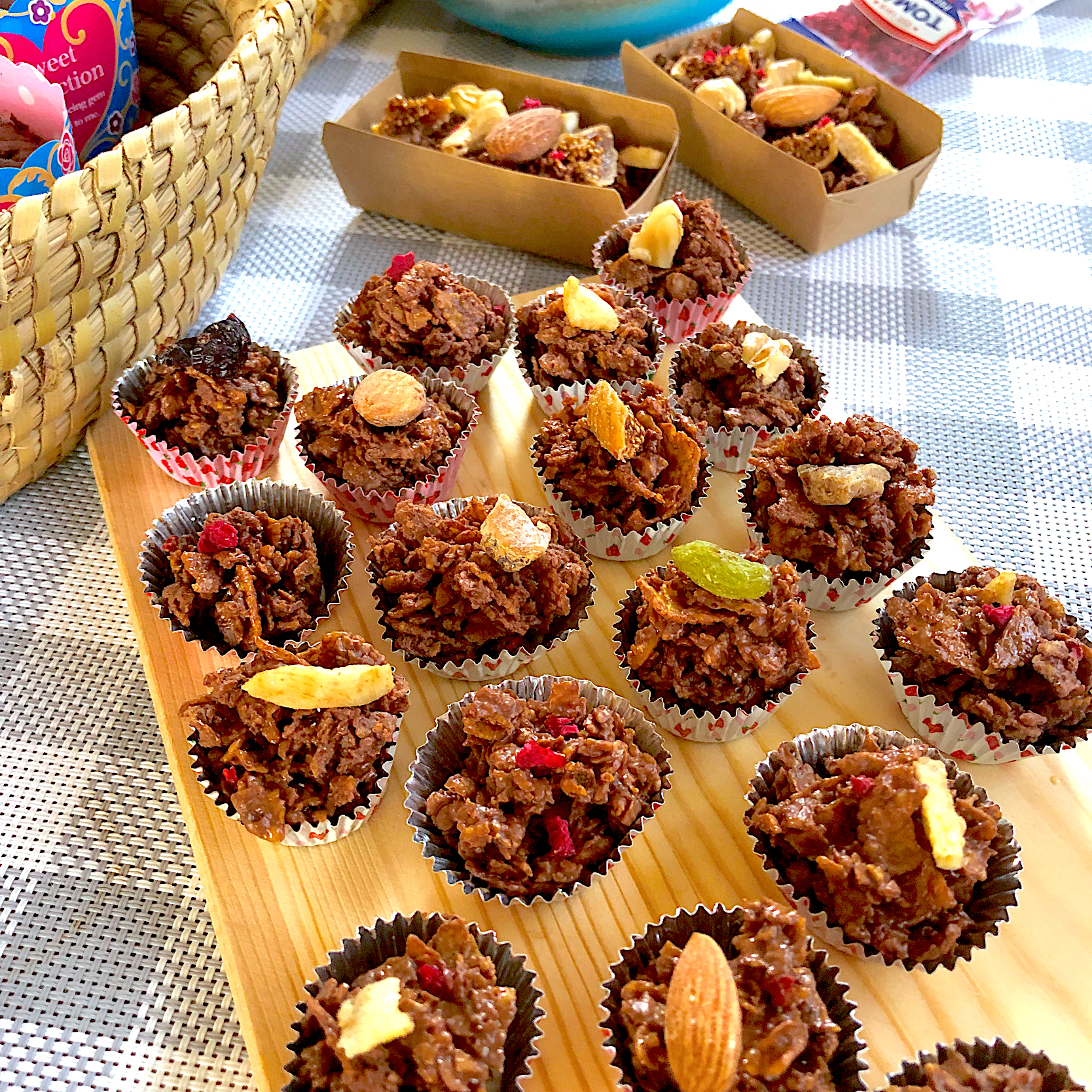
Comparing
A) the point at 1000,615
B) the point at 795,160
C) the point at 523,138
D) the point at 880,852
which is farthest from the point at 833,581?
the point at 523,138

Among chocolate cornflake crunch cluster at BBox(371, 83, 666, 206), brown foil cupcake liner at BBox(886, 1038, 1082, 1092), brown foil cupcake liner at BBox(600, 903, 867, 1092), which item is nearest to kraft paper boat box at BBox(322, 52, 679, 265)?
chocolate cornflake crunch cluster at BBox(371, 83, 666, 206)

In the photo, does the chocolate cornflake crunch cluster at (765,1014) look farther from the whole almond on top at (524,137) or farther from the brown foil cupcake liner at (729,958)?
the whole almond on top at (524,137)

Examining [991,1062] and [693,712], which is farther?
[693,712]

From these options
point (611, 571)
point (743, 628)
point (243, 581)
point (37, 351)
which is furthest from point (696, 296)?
point (37, 351)

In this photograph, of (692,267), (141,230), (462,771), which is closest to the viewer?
(462,771)

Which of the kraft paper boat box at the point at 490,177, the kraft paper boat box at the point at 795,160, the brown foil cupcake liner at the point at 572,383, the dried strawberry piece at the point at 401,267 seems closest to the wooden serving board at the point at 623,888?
the brown foil cupcake liner at the point at 572,383

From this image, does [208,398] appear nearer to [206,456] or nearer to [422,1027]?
[206,456]

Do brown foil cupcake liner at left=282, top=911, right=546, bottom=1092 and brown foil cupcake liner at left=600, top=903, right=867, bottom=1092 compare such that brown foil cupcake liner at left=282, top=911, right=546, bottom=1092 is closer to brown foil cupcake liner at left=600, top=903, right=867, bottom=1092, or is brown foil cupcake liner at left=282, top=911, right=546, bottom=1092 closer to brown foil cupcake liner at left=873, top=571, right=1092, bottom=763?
brown foil cupcake liner at left=600, top=903, right=867, bottom=1092

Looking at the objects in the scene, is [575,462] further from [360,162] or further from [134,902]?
[360,162]
